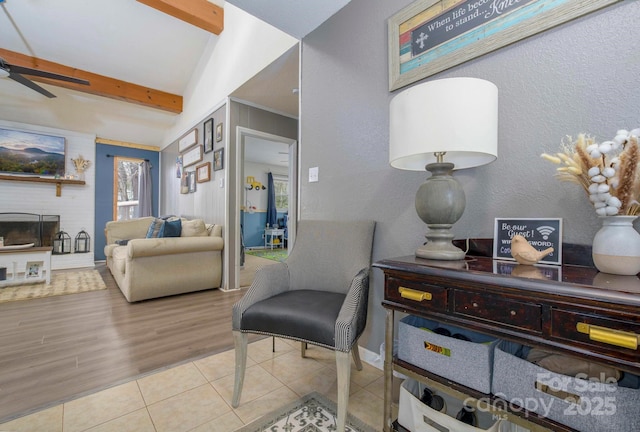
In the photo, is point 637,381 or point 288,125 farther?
point 288,125

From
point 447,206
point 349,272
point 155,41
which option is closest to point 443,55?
point 447,206

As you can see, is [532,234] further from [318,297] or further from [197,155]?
[197,155]

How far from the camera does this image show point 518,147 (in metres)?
1.19

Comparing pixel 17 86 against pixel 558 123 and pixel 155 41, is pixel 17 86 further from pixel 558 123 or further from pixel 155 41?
pixel 558 123

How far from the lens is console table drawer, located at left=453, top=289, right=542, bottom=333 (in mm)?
735

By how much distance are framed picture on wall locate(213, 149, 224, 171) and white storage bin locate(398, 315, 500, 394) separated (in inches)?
122

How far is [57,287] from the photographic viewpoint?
3455 mm

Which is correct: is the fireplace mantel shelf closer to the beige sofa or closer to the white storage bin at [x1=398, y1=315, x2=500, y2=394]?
the beige sofa

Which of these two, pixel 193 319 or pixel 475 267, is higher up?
pixel 475 267

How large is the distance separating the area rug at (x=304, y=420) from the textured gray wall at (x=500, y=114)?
54cm

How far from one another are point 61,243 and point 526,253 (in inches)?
259

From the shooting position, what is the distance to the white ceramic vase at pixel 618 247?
0.76 meters

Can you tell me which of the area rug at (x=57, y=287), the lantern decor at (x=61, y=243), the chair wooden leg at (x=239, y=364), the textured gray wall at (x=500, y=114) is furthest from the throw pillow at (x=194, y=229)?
the lantern decor at (x=61, y=243)

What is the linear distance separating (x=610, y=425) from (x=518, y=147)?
962mm
